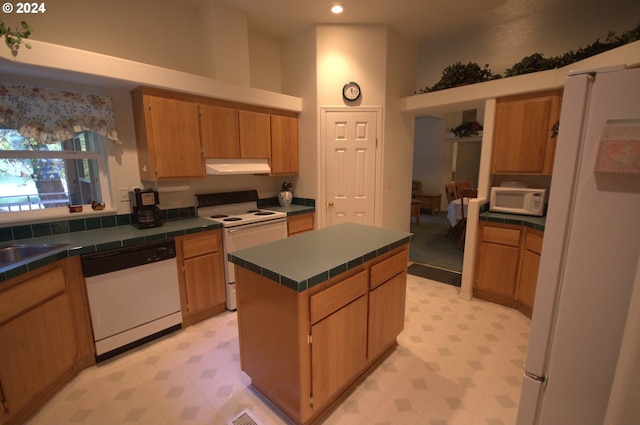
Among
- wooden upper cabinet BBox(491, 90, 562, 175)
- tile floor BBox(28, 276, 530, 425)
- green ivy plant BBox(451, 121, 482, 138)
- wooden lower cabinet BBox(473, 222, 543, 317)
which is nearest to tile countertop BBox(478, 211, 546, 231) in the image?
wooden lower cabinet BBox(473, 222, 543, 317)

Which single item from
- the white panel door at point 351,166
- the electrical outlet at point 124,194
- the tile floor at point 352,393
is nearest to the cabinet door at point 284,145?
the white panel door at point 351,166

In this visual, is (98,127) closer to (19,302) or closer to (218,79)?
(218,79)

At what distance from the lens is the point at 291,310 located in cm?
142

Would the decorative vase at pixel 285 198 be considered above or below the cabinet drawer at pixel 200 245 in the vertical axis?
above

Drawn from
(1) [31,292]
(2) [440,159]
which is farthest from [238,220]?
(2) [440,159]

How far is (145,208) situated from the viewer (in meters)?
2.50

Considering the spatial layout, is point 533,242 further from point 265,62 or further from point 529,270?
point 265,62

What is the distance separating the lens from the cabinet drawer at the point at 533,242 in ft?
8.25

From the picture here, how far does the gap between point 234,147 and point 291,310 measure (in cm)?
218

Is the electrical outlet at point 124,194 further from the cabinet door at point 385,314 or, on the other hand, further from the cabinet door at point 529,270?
the cabinet door at point 529,270

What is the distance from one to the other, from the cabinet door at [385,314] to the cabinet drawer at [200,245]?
1611mm

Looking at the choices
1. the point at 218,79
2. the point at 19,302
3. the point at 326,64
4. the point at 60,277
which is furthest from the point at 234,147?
the point at 19,302

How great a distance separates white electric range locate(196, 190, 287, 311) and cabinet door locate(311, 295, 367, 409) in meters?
1.50

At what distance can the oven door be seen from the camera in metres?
2.70
